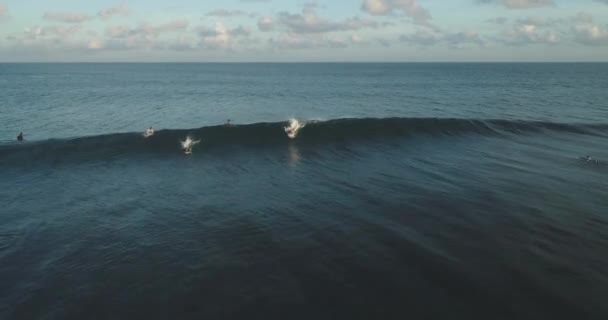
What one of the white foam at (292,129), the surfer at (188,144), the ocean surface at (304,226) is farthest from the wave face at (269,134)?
the surfer at (188,144)

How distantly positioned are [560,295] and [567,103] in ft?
219

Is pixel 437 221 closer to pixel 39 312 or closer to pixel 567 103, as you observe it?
pixel 39 312

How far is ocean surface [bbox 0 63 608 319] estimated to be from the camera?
Answer: 12383 millimetres

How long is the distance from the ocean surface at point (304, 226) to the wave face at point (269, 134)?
0.24 m

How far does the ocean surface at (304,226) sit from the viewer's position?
40.6ft

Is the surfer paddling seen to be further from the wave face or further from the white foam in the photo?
the wave face

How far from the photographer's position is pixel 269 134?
3694 centimetres

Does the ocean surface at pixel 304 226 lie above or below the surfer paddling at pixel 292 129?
below

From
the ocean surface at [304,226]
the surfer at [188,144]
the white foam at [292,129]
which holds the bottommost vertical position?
the ocean surface at [304,226]

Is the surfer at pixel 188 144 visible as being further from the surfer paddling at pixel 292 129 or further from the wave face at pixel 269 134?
the surfer paddling at pixel 292 129

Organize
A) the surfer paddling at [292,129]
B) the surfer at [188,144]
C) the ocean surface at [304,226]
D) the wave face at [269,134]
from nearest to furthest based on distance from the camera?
1. the ocean surface at [304,226]
2. the wave face at [269,134]
3. the surfer at [188,144]
4. the surfer paddling at [292,129]

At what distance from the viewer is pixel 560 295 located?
12.3 meters

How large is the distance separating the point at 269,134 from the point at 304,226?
2033 centimetres

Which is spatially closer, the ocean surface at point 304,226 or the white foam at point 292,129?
the ocean surface at point 304,226
